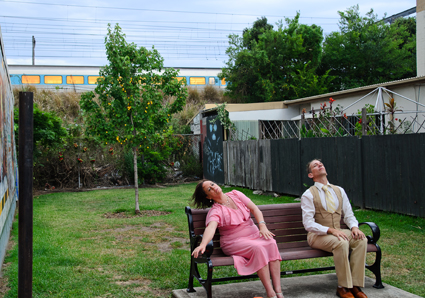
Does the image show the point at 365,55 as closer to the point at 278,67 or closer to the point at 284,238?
the point at 278,67

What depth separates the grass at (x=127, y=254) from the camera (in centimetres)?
498

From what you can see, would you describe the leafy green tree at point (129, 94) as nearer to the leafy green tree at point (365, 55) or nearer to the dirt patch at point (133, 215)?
the dirt patch at point (133, 215)

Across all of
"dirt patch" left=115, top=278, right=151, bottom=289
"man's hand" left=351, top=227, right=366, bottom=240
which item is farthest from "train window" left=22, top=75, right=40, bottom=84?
"man's hand" left=351, top=227, right=366, bottom=240

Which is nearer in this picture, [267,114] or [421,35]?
[421,35]

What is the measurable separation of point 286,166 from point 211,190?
8533mm

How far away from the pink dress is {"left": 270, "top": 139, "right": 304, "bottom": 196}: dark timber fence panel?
307 inches

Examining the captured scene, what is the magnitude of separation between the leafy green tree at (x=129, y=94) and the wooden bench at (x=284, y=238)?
6.21m

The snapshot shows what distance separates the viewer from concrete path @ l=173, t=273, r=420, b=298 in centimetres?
448

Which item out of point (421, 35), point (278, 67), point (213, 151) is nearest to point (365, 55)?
point (278, 67)

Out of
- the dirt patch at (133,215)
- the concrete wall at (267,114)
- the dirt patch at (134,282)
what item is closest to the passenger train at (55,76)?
the concrete wall at (267,114)

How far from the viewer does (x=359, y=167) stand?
9.93 metres

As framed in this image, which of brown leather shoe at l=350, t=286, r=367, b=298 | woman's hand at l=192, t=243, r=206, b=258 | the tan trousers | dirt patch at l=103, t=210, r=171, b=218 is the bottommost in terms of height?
dirt patch at l=103, t=210, r=171, b=218

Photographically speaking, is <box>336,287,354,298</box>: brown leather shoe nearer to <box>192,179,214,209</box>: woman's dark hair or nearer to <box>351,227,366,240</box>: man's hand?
<box>351,227,366,240</box>: man's hand

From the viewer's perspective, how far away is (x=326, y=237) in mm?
4582
